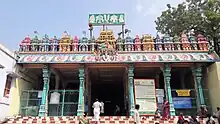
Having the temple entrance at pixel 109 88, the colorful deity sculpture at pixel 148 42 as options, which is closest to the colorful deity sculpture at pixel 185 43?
the colorful deity sculpture at pixel 148 42

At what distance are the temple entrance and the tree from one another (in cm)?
598

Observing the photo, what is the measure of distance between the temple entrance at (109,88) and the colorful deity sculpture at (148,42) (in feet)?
9.89

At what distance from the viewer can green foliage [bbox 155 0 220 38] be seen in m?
16.3

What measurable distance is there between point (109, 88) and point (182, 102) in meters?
9.02

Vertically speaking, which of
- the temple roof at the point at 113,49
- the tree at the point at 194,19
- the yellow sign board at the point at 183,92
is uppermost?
the tree at the point at 194,19

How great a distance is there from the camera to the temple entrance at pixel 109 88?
55.3 feet

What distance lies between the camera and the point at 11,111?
1228cm

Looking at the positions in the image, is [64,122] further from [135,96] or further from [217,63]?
[217,63]

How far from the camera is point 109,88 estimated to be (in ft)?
68.8

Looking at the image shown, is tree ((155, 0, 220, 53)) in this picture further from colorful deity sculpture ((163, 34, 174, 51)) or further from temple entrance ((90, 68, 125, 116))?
temple entrance ((90, 68, 125, 116))

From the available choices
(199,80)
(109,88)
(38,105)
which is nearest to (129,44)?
(199,80)

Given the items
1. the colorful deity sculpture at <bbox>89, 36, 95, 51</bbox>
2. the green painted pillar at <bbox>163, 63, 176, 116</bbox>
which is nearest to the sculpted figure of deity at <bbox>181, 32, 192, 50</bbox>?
the green painted pillar at <bbox>163, 63, 176, 116</bbox>

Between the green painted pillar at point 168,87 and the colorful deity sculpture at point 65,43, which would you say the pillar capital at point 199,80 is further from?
the colorful deity sculpture at point 65,43

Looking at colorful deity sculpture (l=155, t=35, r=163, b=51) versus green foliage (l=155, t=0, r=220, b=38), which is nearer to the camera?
colorful deity sculpture (l=155, t=35, r=163, b=51)
